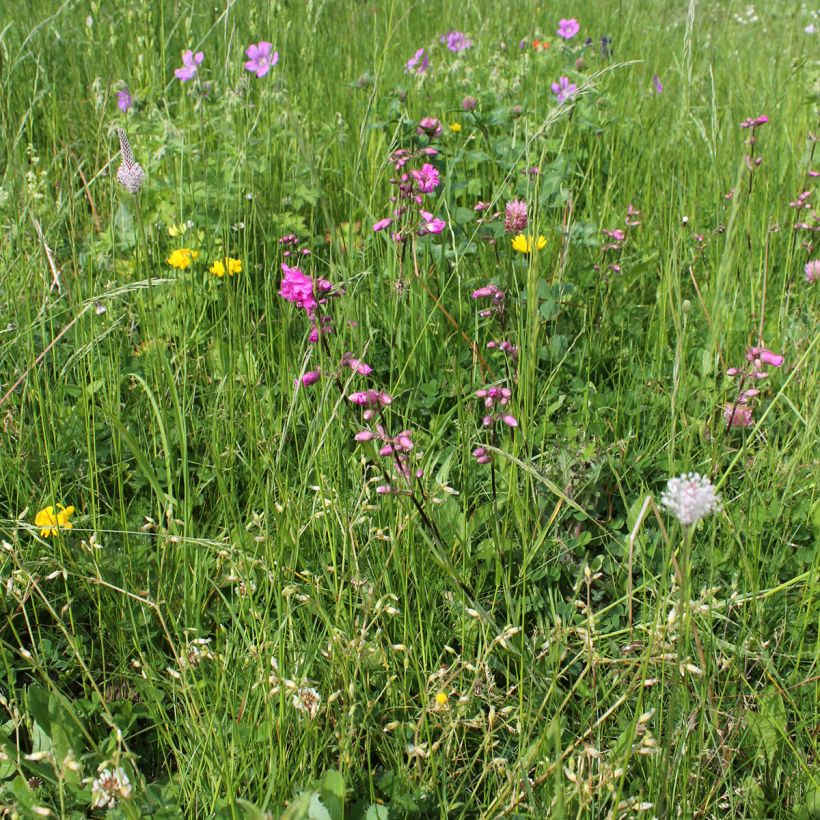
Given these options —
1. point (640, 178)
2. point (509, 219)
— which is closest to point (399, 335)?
point (509, 219)

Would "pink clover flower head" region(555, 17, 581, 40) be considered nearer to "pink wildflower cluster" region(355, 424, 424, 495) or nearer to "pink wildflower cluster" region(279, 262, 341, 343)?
"pink wildflower cluster" region(279, 262, 341, 343)

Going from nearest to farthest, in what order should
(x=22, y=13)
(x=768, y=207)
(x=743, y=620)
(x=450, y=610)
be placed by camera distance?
1. (x=743, y=620)
2. (x=450, y=610)
3. (x=768, y=207)
4. (x=22, y=13)

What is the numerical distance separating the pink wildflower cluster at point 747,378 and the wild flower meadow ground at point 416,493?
14 millimetres

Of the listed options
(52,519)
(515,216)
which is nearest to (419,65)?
(515,216)

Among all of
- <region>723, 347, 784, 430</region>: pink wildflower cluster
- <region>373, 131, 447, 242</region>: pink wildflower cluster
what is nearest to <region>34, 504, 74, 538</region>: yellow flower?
<region>373, 131, 447, 242</region>: pink wildflower cluster

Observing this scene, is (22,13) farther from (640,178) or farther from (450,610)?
(450,610)

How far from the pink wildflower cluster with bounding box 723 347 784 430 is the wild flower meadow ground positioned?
0.05 feet

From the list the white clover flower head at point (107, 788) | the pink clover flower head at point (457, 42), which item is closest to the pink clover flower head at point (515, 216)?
the white clover flower head at point (107, 788)

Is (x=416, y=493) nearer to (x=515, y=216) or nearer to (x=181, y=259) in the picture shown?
(x=515, y=216)

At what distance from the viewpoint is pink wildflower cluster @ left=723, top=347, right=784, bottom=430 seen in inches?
54.7

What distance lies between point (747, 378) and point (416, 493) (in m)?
0.64

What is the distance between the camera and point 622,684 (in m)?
1.21

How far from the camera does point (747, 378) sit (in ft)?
4.96

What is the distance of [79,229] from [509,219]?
4.82 ft
